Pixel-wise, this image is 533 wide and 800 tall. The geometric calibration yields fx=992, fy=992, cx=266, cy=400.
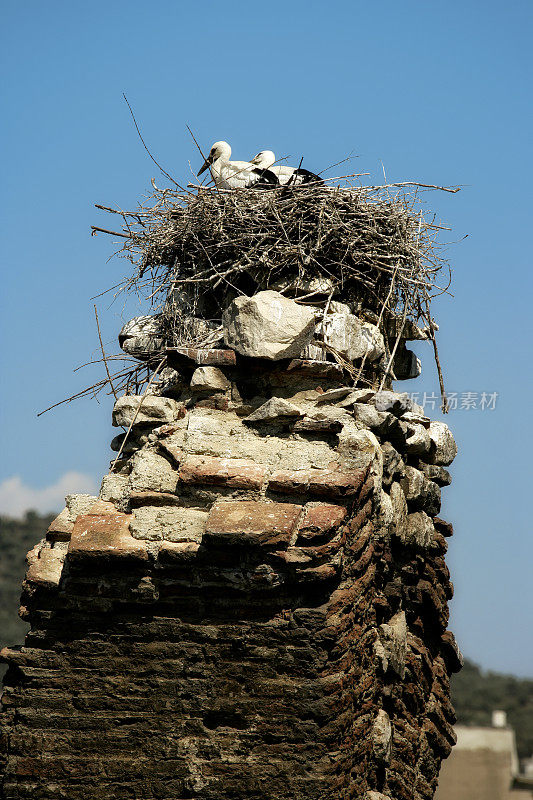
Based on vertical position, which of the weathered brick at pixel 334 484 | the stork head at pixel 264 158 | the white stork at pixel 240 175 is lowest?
the weathered brick at pixel 334 484

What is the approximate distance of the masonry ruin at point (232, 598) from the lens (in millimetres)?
3848

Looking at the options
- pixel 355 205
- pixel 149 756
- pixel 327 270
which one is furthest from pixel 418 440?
pixel 149 756

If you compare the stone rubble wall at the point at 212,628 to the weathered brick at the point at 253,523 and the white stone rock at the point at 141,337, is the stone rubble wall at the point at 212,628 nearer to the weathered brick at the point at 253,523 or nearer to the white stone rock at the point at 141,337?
the weathered brick at the point at 253,523

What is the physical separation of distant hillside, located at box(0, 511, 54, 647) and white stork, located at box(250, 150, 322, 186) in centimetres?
2250

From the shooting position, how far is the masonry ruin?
3848mm

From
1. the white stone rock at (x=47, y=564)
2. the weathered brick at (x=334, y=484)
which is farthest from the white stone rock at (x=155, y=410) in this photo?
the weathered brick at (x=334, y=484)

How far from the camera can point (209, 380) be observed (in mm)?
4715

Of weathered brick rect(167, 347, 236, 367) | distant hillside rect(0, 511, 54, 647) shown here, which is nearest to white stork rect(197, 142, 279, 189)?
weathered brick rect(167, 347, 236, 367)

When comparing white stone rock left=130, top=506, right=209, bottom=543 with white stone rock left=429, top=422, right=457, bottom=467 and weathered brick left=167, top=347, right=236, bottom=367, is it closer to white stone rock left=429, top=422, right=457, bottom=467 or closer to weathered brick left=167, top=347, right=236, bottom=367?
weathered brick left=167, top=347, right=236, bottom=367

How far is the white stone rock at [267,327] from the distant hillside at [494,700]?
25737 millimetres

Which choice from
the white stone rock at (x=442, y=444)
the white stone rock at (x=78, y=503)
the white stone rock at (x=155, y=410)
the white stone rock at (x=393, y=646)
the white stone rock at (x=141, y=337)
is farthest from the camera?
the white stone rock at (x=442, y=444)

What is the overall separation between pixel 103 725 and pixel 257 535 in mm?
967

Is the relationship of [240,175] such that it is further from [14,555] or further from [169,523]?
[14,555]

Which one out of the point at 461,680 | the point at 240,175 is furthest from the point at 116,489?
the point at 461,680
